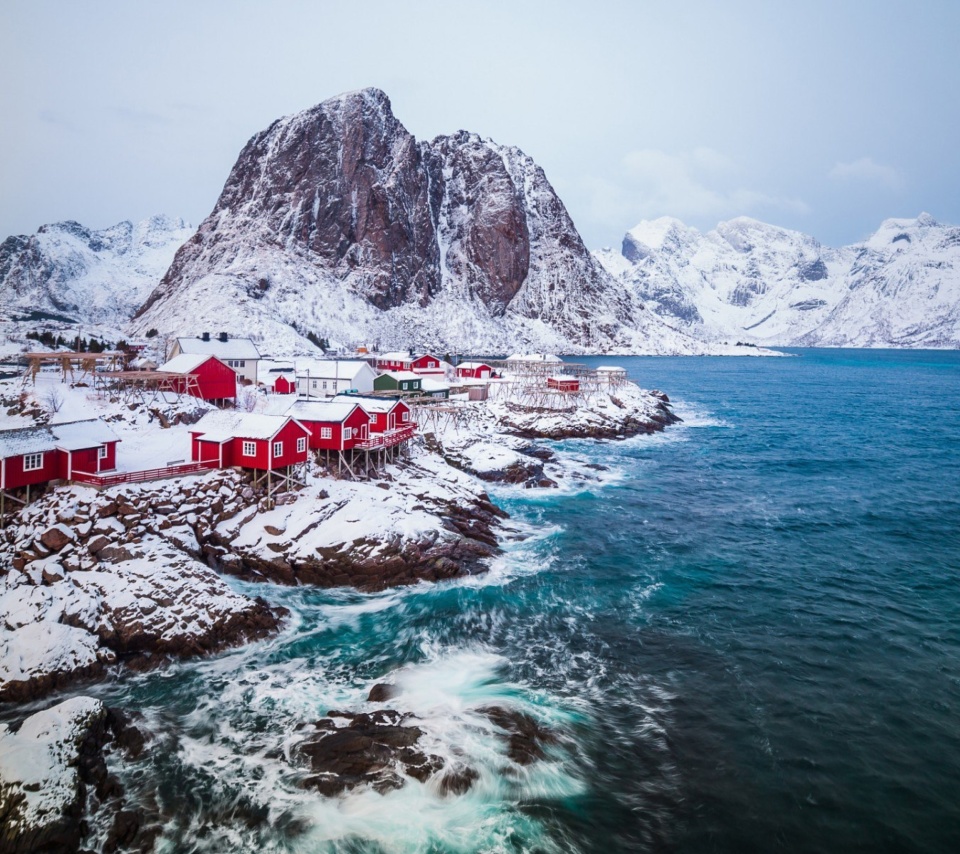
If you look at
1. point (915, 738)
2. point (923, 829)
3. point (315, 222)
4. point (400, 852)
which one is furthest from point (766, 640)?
point (315, 222)

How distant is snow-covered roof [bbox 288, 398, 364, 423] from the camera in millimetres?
41406

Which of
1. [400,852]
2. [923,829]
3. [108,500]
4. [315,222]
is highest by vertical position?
→ [315,222]

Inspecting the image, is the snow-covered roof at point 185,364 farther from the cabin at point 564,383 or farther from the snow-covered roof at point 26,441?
the cabin at point 564,383

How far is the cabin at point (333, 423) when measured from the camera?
136 feet

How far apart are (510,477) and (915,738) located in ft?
114

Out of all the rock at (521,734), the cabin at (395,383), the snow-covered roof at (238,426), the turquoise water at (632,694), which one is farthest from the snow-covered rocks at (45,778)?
the cabin at (395,383)

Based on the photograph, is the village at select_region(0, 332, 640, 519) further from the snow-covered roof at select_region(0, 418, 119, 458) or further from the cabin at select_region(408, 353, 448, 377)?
the cabin at select_region(408, 353, 448, 377)

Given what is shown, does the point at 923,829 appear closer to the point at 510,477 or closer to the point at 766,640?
the point at 766,640

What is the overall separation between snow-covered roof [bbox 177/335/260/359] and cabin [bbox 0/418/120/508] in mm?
29394

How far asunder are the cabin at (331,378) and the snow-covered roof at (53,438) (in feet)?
110

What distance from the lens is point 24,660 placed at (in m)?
22.4

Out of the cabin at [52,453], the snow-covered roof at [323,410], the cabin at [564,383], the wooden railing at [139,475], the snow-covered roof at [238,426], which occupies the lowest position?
the wooden railing at [139,475]

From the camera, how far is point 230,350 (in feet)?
227

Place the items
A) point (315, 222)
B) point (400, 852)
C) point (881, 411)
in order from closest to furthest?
point (400, 852) < point (881, 411) < point (315, 222)
